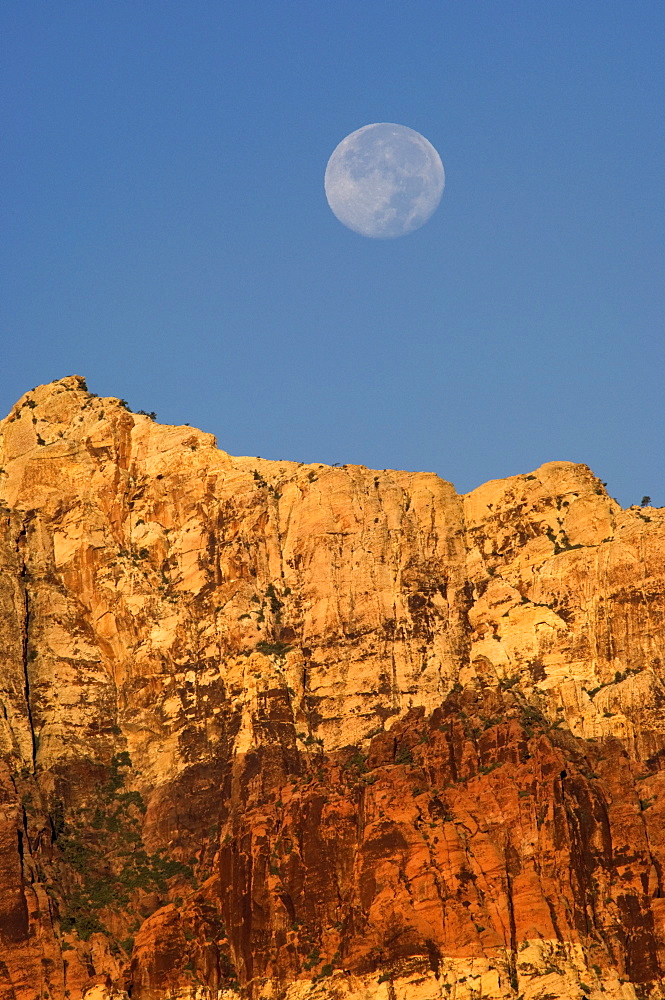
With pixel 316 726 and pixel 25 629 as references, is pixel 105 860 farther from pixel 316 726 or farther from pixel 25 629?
pixel 25 629

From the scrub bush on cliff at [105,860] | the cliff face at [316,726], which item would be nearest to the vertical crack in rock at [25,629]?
the cliff face at [316,726]

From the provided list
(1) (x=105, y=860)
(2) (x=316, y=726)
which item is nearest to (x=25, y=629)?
(1) (x=105, y=860)

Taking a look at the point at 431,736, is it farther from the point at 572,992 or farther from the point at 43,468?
the point at 43,468

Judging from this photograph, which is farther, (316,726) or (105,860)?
(316,726)

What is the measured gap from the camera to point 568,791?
126625 millimetres

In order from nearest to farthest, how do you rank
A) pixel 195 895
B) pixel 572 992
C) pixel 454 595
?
pixel 572 992
pixel 195 895
pixel 454 595

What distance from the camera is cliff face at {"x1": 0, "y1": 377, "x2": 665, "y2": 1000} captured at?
124750mm

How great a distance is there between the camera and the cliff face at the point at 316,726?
124750 mm

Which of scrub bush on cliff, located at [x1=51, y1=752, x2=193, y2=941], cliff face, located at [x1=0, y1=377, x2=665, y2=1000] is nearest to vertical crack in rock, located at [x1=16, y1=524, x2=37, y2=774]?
cliff face, located at [x1=0, y1=377, x2=665, y2=1000]

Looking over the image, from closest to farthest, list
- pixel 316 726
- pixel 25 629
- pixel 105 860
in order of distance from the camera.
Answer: pixel 105 860 → pixel 316 726 → pixel 25 629

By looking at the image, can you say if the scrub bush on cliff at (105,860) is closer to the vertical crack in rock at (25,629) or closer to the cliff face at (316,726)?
the cliff face at (316,726)

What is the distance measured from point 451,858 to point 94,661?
28.0 metres

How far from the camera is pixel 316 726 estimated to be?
137500 mm

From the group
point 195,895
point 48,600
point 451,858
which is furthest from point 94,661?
point 451,858
